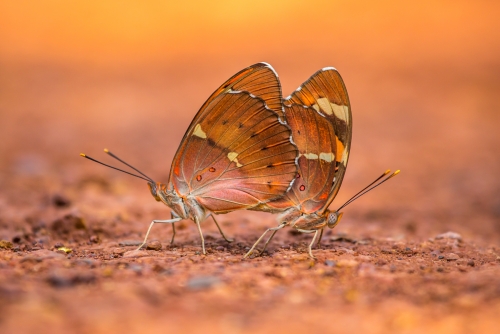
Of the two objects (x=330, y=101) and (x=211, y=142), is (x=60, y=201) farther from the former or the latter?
(x=330, y=101)

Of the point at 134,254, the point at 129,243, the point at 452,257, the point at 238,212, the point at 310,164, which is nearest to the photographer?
the point at 134,254

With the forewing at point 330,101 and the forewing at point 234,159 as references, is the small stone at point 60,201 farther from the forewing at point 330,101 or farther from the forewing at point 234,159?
the forewing at point 330,101

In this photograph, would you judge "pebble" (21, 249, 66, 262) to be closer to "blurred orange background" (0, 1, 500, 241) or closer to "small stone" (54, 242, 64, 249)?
"small stone" (54, 242, 64, 249)

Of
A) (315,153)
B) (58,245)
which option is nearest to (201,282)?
(315,153)

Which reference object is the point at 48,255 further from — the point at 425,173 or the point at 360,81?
the point at 360,81

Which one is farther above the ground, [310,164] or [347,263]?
[310,164]

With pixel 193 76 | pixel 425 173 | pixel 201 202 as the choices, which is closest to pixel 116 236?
pixel 201 202

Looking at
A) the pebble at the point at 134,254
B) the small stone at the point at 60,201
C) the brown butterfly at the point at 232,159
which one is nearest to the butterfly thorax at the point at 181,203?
the brown butterfly at the point at 232,159
